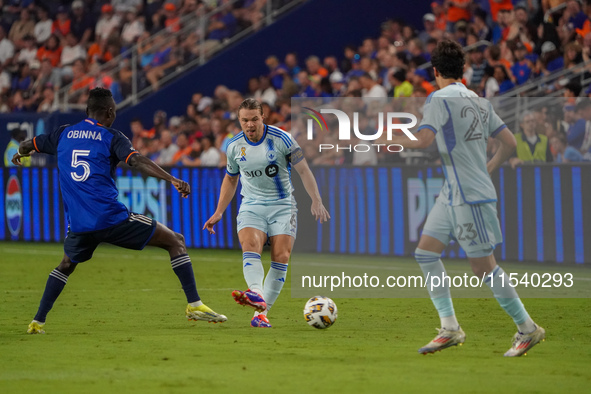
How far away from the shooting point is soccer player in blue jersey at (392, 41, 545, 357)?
23.0 feet

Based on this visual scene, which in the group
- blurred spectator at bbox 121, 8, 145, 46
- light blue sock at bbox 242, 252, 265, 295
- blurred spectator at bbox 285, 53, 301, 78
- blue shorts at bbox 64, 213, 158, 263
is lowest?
light blue sock at bbox 242, 252, 265, 295

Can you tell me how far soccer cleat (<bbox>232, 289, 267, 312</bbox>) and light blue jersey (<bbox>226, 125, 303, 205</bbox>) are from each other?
3.07 feet

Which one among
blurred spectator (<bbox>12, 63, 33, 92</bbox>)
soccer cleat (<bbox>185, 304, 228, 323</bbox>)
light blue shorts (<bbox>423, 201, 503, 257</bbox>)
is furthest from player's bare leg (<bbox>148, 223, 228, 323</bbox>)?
blurred spectator (<bbox>12, 63, 33, 92</bbox>)

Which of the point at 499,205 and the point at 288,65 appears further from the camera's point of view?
the point at 288,65

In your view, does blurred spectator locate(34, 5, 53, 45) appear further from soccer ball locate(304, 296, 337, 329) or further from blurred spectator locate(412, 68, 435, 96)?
soccer ball locate(304, 296, 337, 329)

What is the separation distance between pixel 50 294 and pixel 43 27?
19.6m

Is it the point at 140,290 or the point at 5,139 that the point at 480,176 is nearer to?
the point at 140,290

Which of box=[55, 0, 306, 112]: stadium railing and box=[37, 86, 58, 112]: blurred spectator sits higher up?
box=[55, 0, 306, 112]: stadium railing

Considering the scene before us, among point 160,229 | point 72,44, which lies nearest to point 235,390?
point 160,229

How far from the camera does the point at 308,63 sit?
20156mm

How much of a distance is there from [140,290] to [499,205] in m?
5.70

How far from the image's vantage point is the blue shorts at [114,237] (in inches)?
336

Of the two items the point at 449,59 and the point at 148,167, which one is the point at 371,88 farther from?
the point at 449,59

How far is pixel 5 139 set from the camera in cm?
2261
